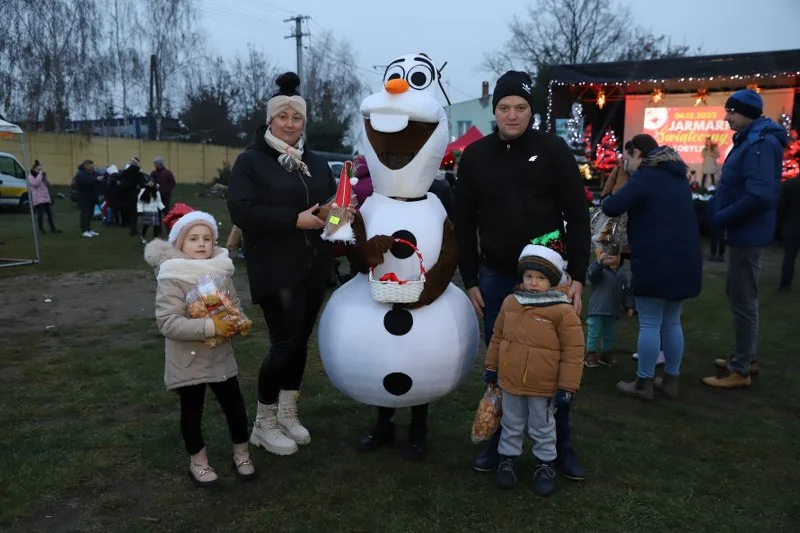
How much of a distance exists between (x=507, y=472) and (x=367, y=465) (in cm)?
70

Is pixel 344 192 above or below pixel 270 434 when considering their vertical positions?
above

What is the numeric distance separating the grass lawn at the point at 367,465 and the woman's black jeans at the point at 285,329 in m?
0.39

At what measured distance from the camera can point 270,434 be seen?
341cm

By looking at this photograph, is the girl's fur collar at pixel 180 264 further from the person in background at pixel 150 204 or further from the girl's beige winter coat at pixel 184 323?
the person in background at pixel 150 204

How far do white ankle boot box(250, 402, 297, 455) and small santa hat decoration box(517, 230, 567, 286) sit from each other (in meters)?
1.51

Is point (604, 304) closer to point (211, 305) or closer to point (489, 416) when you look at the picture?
point (489, 416)

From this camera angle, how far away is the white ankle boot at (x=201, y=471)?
3.01 m

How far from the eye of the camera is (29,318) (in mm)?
6551

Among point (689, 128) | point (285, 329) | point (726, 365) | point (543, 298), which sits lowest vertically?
point (726, 365)

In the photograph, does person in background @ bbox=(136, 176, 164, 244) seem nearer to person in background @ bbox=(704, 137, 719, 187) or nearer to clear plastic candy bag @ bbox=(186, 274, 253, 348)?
clear plastic candy bag @ bbox=(186, 274, 253, 348)

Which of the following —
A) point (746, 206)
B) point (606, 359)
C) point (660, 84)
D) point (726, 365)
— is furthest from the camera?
point (660, 84)

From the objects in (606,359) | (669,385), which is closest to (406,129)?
(669,385)

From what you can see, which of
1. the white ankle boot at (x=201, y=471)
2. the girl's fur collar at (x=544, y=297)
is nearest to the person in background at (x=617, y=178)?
the girl's fur collar at (x=544, y=297)

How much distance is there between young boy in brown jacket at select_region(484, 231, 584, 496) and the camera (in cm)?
285
